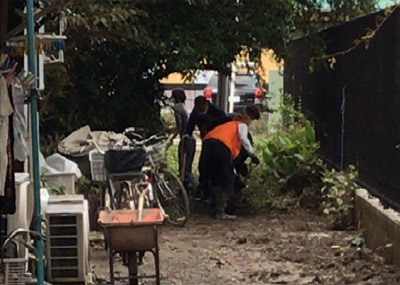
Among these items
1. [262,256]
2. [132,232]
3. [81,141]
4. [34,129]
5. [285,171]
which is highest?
[34,129]

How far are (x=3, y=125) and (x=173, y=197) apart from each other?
19.1ft

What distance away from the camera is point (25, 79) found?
7020mm

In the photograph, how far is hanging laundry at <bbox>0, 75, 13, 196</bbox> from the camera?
6.98 meters

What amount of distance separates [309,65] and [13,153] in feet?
30.2

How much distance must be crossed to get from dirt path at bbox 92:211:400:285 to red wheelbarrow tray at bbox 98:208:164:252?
116 centimetres

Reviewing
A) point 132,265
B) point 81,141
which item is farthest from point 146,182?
point 132,265

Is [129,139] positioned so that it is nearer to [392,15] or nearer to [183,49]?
[183,49]

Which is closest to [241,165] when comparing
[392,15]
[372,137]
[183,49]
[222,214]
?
[222,214]

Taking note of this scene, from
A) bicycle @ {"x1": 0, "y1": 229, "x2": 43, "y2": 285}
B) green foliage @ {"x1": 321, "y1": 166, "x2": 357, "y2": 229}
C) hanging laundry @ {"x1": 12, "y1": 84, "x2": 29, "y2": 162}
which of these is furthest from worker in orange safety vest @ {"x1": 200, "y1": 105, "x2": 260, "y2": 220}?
hanging laundry @ {"x1": 12, "y1": 84, "x2": 29, "y2": 162}

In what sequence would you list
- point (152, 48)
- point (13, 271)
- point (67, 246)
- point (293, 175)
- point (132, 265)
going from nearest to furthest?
point (13, 271)
point (132, 265)
point (67, 246)
point (152, 48)
point (293, 175)

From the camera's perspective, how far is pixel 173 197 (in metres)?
12.8

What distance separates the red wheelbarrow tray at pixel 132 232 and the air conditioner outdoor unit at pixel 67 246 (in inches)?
20.4

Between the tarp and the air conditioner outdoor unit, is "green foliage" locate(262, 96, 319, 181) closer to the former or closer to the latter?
the tarp

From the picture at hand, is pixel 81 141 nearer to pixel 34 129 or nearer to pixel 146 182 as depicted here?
pixel 146 182
